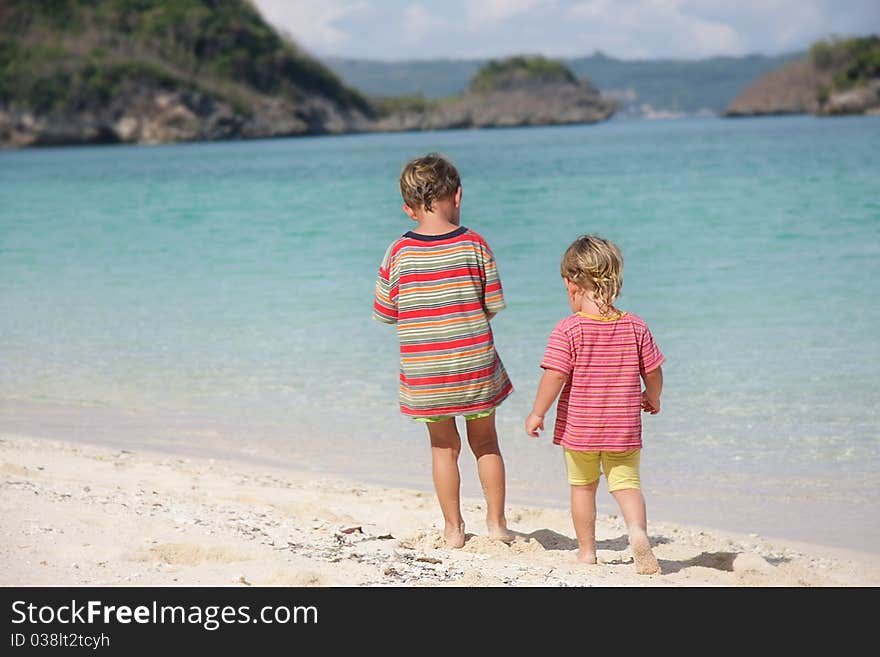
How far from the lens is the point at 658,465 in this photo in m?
5.40

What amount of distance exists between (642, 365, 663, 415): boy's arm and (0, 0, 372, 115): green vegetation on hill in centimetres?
9945

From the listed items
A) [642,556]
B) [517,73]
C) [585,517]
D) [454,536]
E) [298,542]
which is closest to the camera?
[642,556]

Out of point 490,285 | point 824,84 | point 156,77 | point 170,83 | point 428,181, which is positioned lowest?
point 490,285

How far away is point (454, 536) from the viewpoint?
400cm

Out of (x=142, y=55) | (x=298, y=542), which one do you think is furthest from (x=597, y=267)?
(x=142, y=55)

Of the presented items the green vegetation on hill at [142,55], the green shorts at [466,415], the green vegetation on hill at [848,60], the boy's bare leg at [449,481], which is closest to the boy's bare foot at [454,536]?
the boy's bare leg at [449,481]

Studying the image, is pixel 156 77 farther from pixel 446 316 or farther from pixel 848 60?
pixel 446 316

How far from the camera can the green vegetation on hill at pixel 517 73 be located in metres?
154

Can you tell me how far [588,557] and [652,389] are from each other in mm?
640

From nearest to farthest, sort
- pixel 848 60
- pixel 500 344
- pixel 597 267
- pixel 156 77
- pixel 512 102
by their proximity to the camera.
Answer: pixel 597 267 < pixel 500 344 < pixel 156 77 < pixel 848 60 < pixel 512 102

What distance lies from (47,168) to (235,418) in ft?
165

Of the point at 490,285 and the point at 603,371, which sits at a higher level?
the point at 490,285

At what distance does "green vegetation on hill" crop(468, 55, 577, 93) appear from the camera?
154 m

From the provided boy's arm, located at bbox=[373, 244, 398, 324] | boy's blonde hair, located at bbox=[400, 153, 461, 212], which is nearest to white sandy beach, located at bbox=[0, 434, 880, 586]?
boy's arm, located at bbox=[373, 244, 398, 324]
